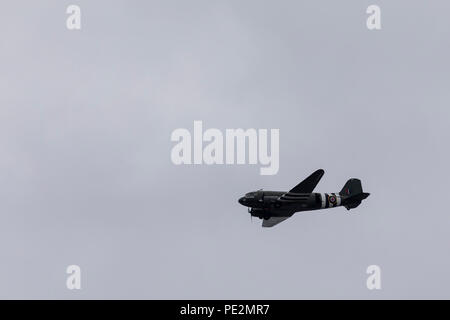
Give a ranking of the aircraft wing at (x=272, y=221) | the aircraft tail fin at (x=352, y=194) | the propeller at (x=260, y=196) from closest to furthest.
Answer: the propeller at (x=260, y=196)
the aircraft wing at (x=272, y=221)
the aircraft tail fin at (x=352, y=194)

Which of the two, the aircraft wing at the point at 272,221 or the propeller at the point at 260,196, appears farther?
the aircraft wing at the point at 272,221

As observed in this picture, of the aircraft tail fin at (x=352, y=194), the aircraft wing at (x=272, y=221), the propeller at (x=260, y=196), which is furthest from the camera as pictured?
the aircraft tail fin at (x=352, y=194)

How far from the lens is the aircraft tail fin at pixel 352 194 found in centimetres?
11181

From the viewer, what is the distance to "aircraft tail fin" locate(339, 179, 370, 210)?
112 m

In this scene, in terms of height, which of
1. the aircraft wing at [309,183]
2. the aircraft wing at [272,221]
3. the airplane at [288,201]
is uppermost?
the aircraft wing at [309,183]

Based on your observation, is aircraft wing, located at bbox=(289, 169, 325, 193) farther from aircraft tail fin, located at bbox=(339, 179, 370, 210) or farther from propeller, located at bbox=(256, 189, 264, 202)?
aircraft tail fin, located at bbox=(339, 179, 370, 210)

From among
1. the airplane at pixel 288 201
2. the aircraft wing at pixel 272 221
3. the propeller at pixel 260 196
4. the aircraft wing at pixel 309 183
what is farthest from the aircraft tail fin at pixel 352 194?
the propeller at pixel 260 196

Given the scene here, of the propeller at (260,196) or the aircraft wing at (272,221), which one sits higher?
the propeller at (260,196)

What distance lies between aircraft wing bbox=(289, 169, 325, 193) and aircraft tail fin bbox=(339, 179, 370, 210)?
6612 millimetres

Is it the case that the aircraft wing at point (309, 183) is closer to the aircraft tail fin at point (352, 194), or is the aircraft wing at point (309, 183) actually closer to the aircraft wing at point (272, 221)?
the aircraft wing at point (272, 221)

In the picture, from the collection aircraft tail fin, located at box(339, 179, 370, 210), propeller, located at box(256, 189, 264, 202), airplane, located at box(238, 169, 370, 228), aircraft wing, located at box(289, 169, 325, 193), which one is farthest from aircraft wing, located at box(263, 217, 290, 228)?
aircraft tail fin, located at box(339, 179, 370, 210)

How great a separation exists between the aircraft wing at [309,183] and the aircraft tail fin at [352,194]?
661 centimetres
